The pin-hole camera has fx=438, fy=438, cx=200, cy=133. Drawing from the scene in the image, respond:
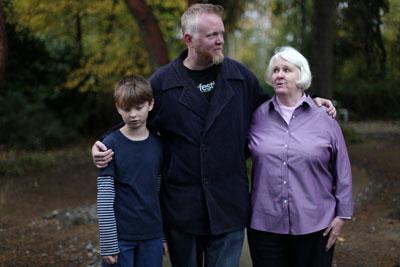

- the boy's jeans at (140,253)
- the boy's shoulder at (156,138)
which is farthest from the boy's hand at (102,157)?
the boy's jeans at (140,253)

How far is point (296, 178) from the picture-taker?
2510 mm

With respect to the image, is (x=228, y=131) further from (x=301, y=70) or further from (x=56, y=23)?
(x=56, y=23)

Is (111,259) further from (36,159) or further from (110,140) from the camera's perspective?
(36,159)

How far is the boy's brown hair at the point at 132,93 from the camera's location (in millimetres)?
2420

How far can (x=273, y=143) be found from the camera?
2.56m

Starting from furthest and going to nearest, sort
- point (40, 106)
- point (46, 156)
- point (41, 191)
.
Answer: point (40, 106)
point (46, 156)
point (41, 191)

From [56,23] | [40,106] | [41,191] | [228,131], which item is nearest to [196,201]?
[228,131]

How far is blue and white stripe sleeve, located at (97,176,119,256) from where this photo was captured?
2.39m

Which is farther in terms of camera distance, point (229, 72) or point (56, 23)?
point (56, 23)

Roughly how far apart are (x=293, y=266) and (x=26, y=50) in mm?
11342

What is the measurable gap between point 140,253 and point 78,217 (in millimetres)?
3925

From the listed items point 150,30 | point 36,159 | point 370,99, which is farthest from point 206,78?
point 370,99

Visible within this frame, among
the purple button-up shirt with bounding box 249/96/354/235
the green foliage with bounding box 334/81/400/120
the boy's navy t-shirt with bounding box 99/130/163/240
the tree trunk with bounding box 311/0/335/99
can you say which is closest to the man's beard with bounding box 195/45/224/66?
the purple button-up shirt with bounding box 249/96/354/235

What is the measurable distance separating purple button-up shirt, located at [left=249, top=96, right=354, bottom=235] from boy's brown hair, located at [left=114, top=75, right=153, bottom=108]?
71 centimetres
